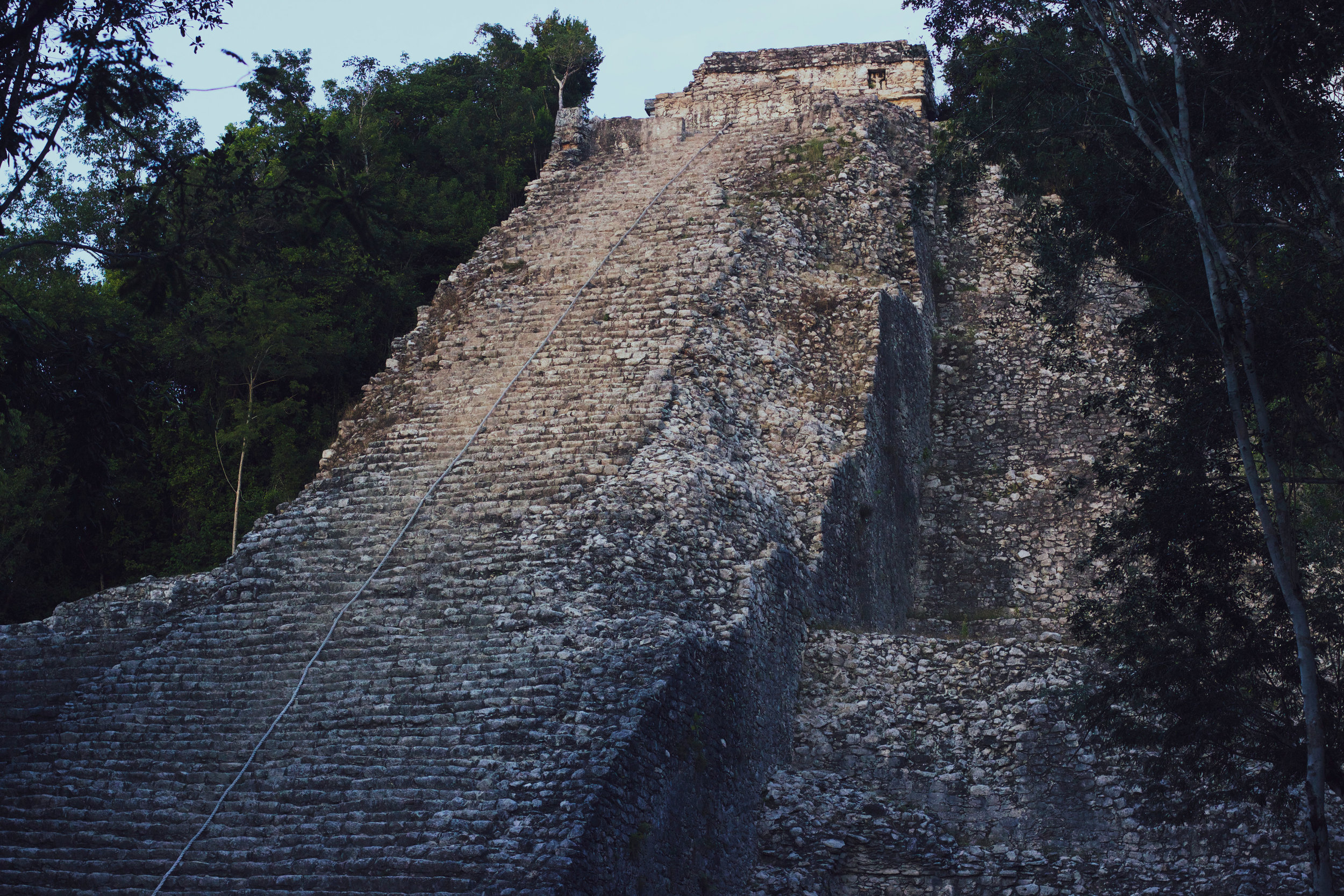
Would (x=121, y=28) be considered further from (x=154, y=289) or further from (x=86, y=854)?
(x=86, y=854)

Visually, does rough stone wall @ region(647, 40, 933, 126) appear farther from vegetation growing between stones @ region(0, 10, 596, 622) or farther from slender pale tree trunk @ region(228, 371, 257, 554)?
slender pale tree trunk @ region(228, 371, 257, 554)

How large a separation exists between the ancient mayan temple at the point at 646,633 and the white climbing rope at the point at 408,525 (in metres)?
0.05

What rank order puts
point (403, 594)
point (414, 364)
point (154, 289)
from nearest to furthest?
point (154, 289) < point (403, 594) < point (414, 364)

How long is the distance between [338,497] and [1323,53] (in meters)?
8.56

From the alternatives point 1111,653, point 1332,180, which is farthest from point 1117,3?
point 1111,653

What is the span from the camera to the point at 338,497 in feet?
36.1

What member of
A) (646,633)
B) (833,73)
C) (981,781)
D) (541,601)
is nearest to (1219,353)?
(981,781)

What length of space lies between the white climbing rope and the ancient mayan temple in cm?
5

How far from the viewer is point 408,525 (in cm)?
1038

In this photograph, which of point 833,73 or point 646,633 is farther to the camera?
point 833,73

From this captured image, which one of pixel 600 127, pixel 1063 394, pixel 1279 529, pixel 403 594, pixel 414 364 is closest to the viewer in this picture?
pixel 1279 529

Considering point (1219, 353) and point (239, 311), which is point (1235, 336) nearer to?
point (1219, 353)

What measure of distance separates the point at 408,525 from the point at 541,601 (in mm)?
1822

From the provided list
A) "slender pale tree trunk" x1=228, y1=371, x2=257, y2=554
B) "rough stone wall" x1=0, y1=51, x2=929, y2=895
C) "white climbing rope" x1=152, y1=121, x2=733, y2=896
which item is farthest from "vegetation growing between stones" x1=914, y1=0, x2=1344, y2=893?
"slender pale tree trunk" x1=228, y1=371, x2=257, y2=554
